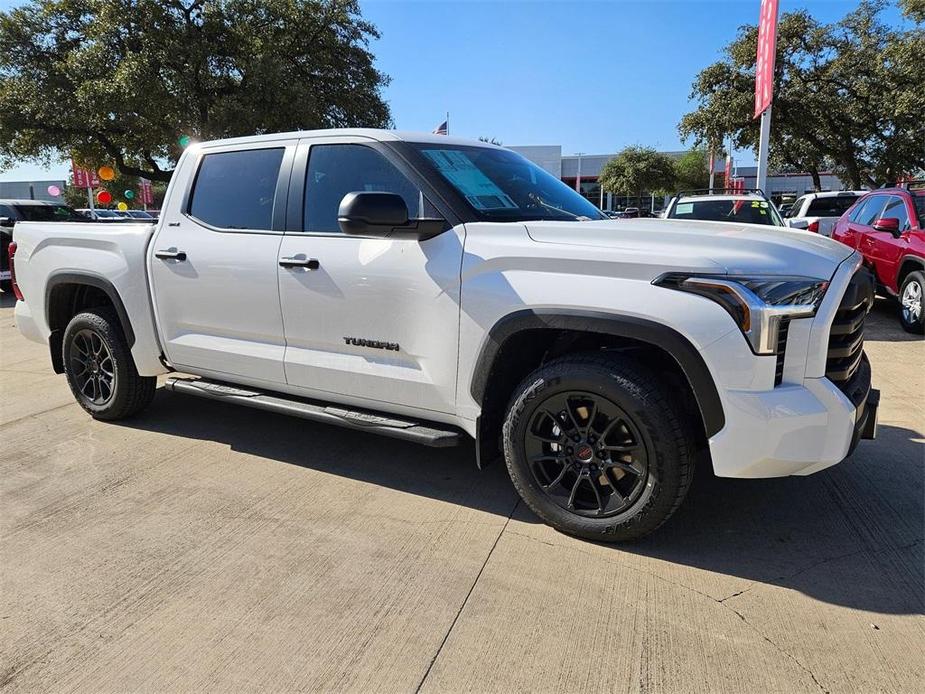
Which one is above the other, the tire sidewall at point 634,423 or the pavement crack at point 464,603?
the tire sidewall at point 634,423

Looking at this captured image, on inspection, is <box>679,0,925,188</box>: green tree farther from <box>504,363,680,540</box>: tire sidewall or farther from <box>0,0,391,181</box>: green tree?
<box>504,363,680,540</box>: tire sidewall

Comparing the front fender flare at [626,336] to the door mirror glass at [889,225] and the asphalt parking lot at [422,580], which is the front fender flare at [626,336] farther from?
the door mirror glass at [889,225]

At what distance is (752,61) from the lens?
71.2ft

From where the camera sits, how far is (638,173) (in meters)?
46.0

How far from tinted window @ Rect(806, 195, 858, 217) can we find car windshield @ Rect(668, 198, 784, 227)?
4415 mm

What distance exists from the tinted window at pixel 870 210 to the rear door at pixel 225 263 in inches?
327

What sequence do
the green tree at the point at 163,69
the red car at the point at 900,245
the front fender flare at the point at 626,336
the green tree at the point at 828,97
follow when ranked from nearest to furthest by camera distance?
1. the front fender flare at the point at 626,336
2. the red car at the point at 900,245
3. the green tree at the point at 163,69
4. the green tree at the point at 828,97

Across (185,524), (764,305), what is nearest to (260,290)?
(185,524)

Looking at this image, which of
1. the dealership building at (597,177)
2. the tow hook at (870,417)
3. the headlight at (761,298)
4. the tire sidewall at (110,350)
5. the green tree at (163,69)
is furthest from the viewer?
the dealership building at (597,177)

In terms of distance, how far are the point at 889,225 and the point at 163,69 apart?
51.3 ft

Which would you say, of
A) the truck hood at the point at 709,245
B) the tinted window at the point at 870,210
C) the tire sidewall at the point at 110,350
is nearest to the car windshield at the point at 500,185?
the truck hood at the point at 709,245

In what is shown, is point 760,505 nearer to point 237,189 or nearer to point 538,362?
point 538,362

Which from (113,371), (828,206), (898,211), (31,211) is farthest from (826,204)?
(31,211)

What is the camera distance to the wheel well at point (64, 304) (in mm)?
4902
